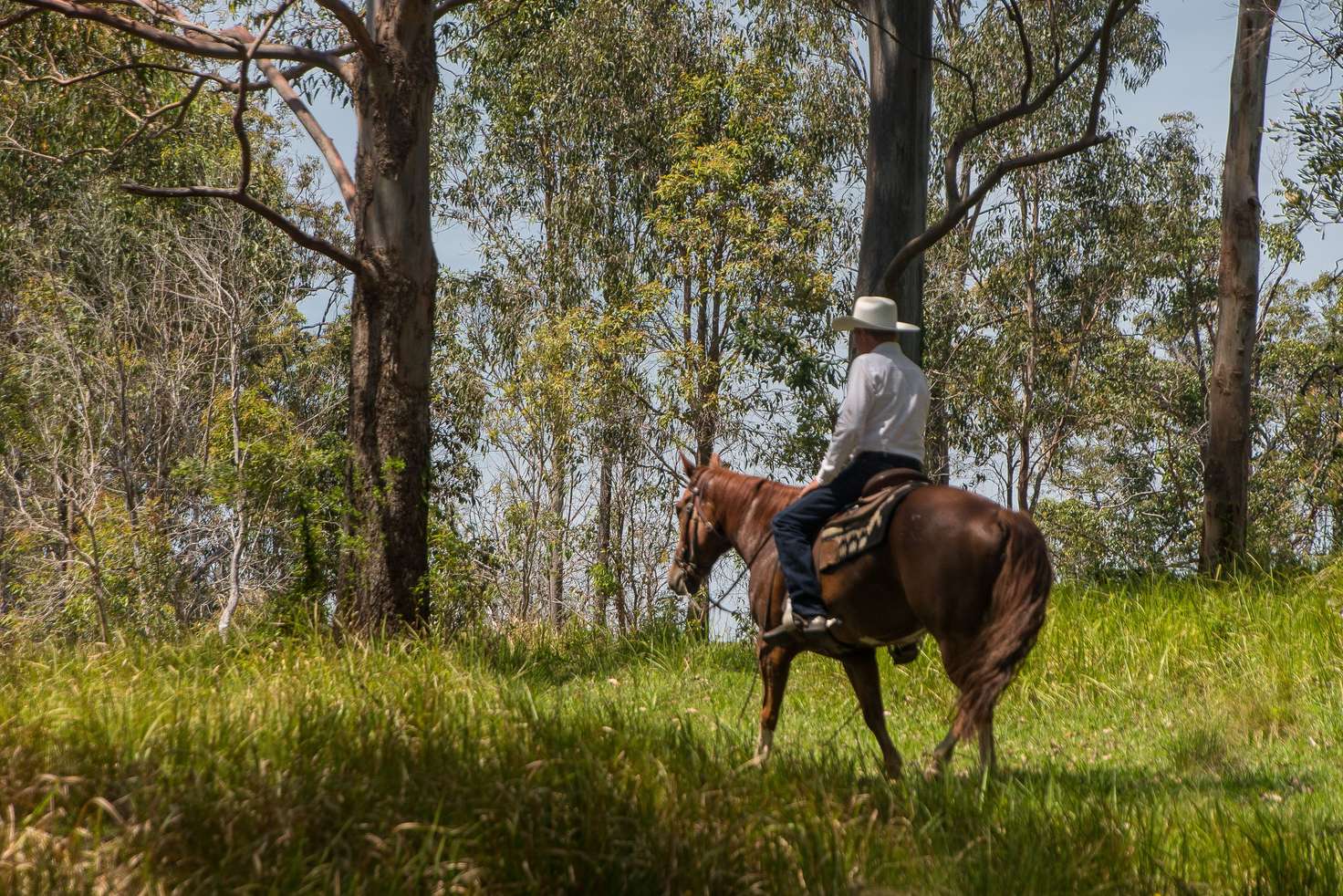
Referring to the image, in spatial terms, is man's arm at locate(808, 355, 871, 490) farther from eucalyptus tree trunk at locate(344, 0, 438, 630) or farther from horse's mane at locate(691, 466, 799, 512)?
eucalyptus tree trunk at locate(344, 0, 438, 630)

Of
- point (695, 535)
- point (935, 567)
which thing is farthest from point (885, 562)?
point (695, 535)

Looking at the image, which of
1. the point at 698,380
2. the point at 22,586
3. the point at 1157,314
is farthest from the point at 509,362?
the point at 1157,314

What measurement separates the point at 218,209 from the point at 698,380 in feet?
31.5

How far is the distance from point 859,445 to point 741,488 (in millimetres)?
1373

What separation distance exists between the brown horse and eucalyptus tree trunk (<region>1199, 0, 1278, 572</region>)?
759 centimetres

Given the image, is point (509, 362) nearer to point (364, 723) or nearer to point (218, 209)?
point (218, 209)

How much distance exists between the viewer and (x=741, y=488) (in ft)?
25.3

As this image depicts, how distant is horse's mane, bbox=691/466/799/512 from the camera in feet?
24.3

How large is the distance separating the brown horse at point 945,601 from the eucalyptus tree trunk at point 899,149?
4.09 m

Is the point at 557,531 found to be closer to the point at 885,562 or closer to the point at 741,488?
the point at 741,488

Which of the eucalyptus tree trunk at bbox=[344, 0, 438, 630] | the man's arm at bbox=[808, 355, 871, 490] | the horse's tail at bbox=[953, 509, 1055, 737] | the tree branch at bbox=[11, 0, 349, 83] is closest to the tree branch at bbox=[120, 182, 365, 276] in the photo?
the eucalyptus tree trunk at bbox=[344, 0, 438, 630]

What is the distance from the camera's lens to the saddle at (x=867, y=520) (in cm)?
607

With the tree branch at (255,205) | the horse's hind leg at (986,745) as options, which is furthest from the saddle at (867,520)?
the tree branch at (255,205)

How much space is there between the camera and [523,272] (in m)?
26.4
